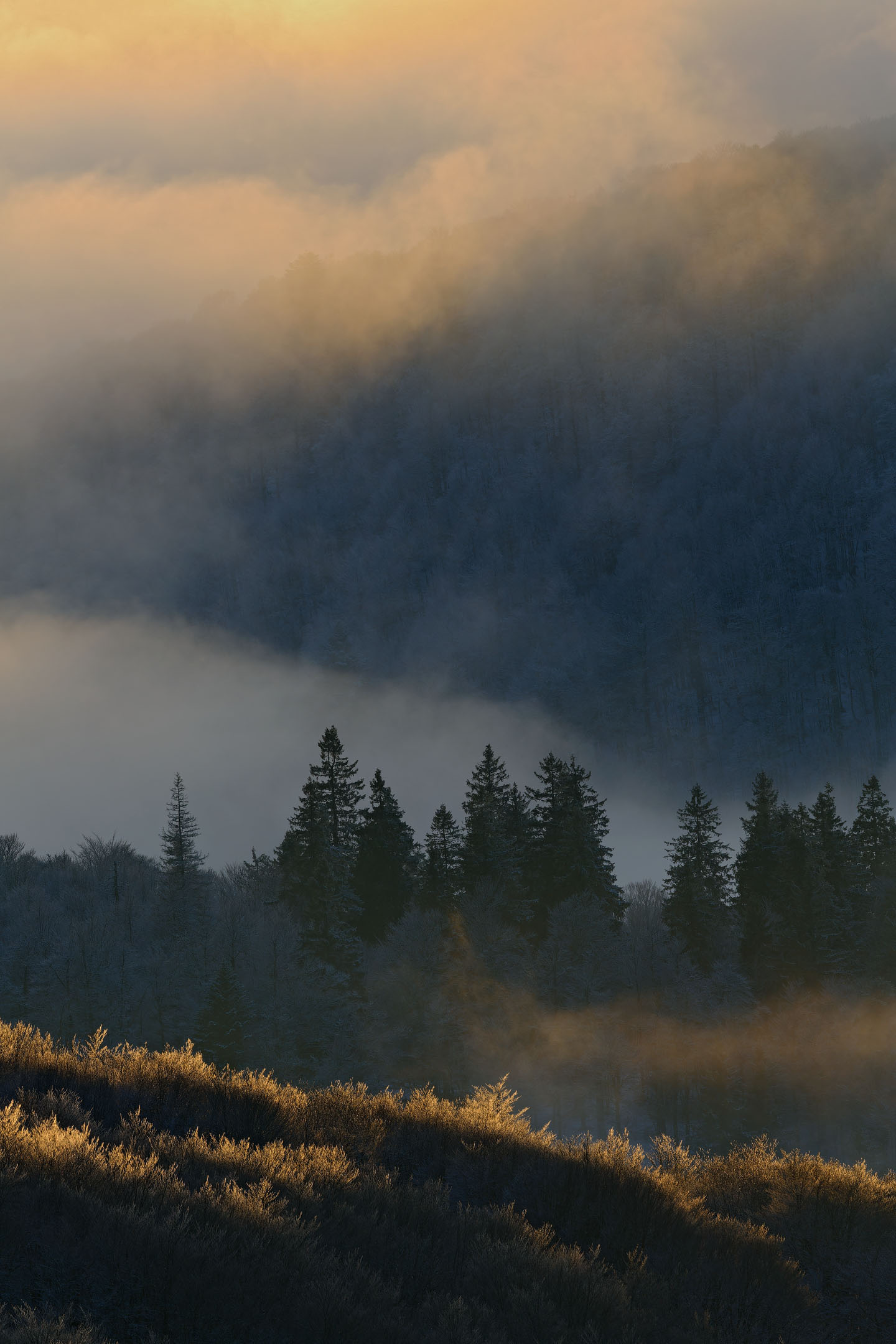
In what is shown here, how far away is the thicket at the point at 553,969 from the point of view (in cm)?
7025

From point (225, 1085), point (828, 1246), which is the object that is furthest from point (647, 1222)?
point (225, 1085)

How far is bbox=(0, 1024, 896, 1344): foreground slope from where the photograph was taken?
6.93 metres

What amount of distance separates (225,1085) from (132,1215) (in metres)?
5.44

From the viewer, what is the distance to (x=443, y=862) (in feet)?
260

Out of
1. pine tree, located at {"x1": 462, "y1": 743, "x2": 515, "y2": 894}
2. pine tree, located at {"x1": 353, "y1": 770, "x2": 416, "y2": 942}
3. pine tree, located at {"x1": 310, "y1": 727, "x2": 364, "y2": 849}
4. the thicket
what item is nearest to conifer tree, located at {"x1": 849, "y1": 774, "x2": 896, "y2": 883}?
the thicket

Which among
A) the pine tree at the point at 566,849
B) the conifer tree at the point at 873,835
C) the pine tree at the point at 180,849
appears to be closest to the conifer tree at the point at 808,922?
the conifer tree at the point at 873,835

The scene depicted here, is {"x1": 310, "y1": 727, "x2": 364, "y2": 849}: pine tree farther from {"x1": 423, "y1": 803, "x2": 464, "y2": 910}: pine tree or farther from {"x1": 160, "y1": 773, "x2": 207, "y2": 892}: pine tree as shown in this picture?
{"x1": 160, "y1": 773, "x2": 207, "y2": 892}: pine tree

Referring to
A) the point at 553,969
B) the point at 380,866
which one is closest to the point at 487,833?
the point at 380,866

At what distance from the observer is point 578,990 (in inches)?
2889

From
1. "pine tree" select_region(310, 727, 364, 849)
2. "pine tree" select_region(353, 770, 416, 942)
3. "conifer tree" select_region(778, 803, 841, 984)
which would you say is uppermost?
"pine tree" select_region(310, 727, 364, 849)

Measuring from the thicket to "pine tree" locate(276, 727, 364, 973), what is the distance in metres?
0.17

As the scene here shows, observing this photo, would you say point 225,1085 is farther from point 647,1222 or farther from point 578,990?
point 578,990

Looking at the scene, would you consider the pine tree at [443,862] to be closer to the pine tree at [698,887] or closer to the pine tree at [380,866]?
the pine tree at [380,866]

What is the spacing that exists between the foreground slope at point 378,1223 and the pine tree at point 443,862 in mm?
62773
